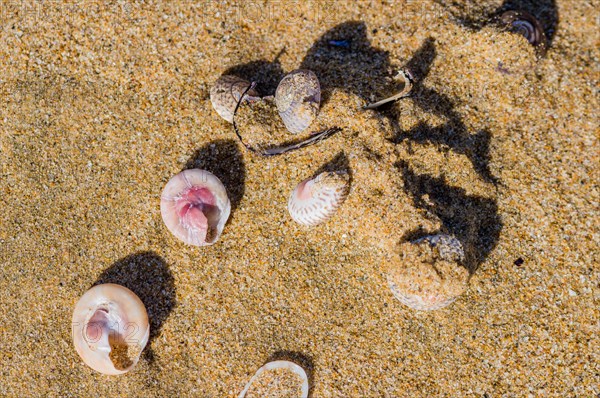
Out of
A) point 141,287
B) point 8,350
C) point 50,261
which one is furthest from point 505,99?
point 8,350

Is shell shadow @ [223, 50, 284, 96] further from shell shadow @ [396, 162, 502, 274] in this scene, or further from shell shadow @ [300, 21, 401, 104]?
shell shadow @ [396, 162, 502, 274]

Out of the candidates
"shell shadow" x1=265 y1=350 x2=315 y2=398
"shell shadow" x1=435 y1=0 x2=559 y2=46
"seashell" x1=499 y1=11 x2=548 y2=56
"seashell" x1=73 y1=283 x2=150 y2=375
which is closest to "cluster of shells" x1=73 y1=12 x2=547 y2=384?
"seashell" x1=73 y1=283 x2=150 y2=375

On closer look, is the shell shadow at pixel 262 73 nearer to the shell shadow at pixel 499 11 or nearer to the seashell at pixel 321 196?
the seashell at pixel 321 196

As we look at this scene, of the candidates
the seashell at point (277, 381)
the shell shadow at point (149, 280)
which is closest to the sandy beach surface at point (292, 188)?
the shell shadow at point (149, 280)

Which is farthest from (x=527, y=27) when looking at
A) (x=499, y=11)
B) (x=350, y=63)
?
(x=350, y=63)

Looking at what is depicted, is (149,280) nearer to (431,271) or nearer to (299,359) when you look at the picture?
(299,359)

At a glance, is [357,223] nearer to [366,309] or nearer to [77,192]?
[366,309]
